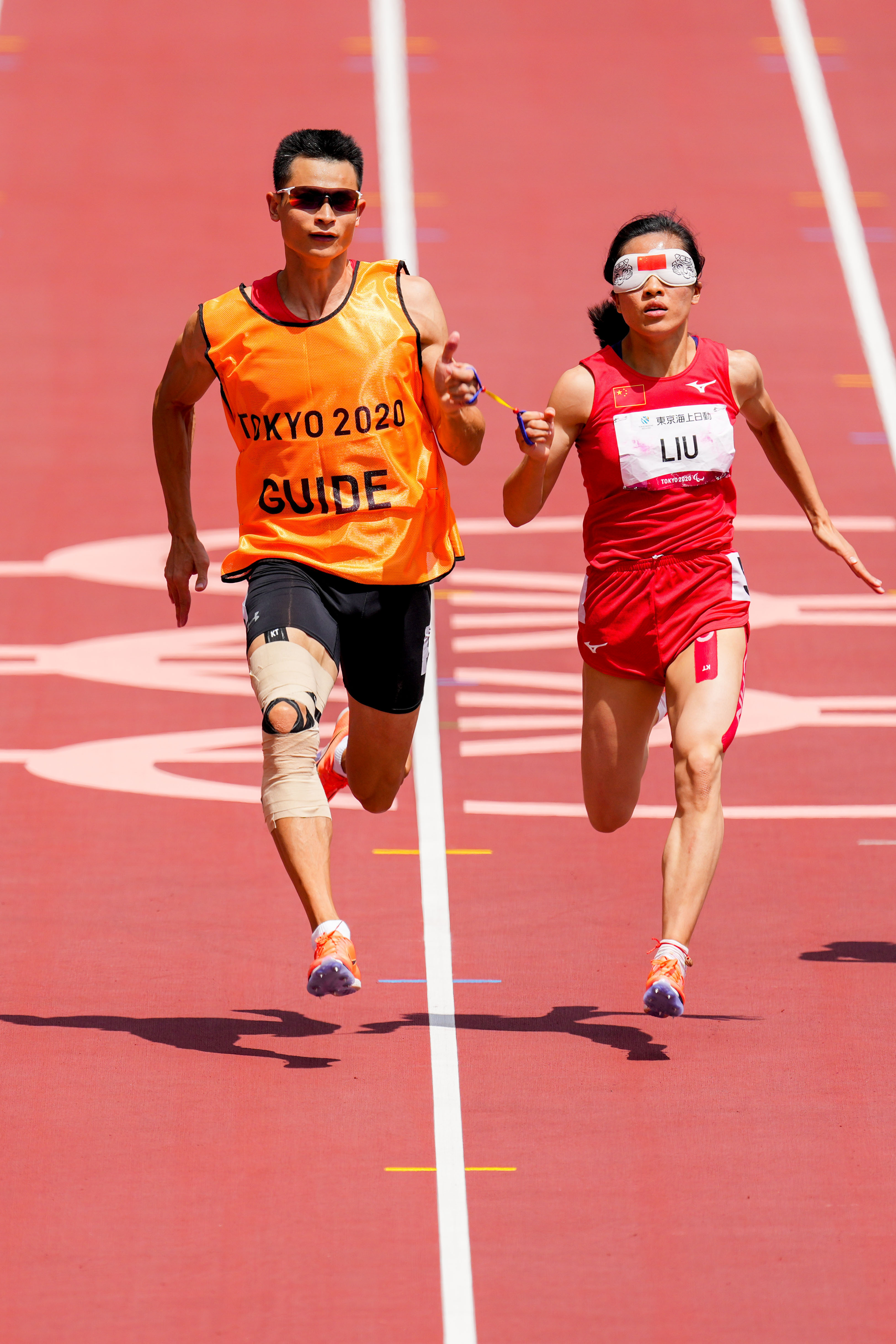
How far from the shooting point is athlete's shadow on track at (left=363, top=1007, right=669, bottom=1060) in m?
7.21

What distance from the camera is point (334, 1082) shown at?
683cm

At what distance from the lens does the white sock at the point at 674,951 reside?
6.98 meters

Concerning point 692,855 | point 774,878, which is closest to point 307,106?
point 774,878

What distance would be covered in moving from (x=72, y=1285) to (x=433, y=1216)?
36.9 inches

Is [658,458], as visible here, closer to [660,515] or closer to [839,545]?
[660,515]

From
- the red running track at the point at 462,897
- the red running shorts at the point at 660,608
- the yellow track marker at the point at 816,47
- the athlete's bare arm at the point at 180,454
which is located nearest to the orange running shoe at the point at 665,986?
the red running track at the point at 462,897

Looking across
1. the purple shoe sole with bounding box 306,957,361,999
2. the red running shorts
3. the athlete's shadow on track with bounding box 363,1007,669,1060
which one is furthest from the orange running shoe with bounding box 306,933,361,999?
the red running shorts

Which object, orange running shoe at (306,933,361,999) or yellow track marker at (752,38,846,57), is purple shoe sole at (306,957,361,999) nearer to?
orange running shoe at (306,933,361,999)

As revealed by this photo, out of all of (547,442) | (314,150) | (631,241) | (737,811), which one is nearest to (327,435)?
(547,442)

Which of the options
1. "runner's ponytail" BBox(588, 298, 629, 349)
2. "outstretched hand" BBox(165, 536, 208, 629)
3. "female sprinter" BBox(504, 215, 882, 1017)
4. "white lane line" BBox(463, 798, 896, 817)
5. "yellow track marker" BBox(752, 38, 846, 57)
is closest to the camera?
"female sprinter" BBox(504, 215, 882, 1017)

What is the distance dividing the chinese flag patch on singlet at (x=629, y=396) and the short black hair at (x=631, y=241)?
23cm

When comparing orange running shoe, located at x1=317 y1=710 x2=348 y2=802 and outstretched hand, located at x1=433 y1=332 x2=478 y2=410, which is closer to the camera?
outstretched hand, located at x1=433 y1=332 x2=478 y2=410

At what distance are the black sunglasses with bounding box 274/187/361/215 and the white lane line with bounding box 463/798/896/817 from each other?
10.5 feet

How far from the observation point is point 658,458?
24.1 ft
